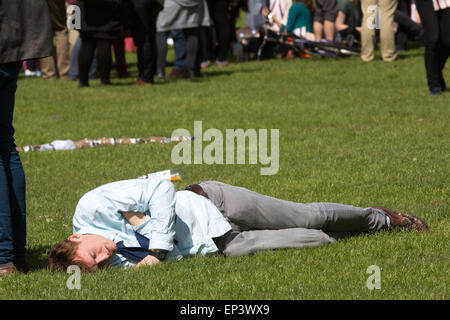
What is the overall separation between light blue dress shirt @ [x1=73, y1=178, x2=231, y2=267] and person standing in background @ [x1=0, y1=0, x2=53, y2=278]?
45 centimetres

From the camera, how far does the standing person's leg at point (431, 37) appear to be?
11523 mm

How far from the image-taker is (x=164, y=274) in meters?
5.17

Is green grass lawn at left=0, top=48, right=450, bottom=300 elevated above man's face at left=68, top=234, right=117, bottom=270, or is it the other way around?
man's face at left=68, top=234, right=117, bottom=270

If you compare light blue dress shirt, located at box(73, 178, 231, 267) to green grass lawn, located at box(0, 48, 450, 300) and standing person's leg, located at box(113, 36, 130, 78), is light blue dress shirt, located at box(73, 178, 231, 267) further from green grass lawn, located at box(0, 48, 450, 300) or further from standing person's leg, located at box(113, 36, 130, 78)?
standing person's leg, located at box(113, 36, 130, 78)

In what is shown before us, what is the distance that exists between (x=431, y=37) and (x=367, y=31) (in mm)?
5784

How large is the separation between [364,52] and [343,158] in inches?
366

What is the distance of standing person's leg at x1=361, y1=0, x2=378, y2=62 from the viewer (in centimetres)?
1709

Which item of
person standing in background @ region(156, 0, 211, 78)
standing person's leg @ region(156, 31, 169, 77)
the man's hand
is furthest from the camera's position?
standing person's leg @ region(156, 31, 169, 77)

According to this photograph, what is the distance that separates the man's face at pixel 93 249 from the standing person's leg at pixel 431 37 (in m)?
7.55

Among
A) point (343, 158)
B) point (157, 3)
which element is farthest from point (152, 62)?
point (343, 158)

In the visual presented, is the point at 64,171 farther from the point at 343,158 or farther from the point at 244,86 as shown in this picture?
the point at 244,86

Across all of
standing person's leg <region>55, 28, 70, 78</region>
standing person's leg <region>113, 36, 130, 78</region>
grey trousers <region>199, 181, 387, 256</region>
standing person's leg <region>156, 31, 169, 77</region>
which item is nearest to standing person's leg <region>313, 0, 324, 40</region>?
standing person's leg <region>156, 31, 169, 77</region>

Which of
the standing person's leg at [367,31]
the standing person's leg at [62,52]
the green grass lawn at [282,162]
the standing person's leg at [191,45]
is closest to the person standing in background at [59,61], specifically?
the standing person's leg at [62,52]

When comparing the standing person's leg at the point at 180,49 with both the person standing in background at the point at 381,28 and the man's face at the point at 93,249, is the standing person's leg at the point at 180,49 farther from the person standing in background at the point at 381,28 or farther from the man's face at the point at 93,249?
the man's face at the point at 93,249
